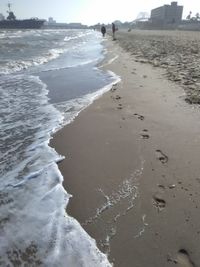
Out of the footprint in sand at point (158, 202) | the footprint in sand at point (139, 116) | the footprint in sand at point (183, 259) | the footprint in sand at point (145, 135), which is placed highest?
the footprint in sand at point (183, 259)

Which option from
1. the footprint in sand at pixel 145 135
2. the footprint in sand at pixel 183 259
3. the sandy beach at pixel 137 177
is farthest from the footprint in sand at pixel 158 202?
the footprint in sand at pixel 145 135

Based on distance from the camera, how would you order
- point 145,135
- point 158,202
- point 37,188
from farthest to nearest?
point 145,135 → point 37,188 → point 158,202

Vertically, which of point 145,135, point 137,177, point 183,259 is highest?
point 183,259

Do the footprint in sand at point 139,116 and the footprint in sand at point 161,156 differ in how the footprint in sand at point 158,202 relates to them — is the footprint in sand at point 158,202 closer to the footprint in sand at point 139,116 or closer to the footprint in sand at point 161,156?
the footprint in sand at point 161,156

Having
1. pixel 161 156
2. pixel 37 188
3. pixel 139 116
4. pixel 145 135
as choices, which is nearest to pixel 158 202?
pixel 161 156

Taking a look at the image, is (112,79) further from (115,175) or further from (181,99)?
(115,175)

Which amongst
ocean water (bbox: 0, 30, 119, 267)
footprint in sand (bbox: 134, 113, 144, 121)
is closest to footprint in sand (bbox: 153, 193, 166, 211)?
ocean water (bbox: 0, 30, 119, 267)

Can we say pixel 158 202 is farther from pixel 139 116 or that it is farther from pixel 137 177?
pixel 139 116

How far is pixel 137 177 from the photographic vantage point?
13.3 ft

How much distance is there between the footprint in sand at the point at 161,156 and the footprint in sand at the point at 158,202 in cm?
90

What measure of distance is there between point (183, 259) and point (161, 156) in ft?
6.61

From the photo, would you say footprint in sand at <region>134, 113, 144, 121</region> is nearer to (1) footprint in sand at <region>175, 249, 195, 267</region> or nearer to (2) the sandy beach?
(2) the sandy beach

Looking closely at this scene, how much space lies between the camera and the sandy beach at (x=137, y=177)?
9.48 ft

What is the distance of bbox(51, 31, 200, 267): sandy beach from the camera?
2889mm
